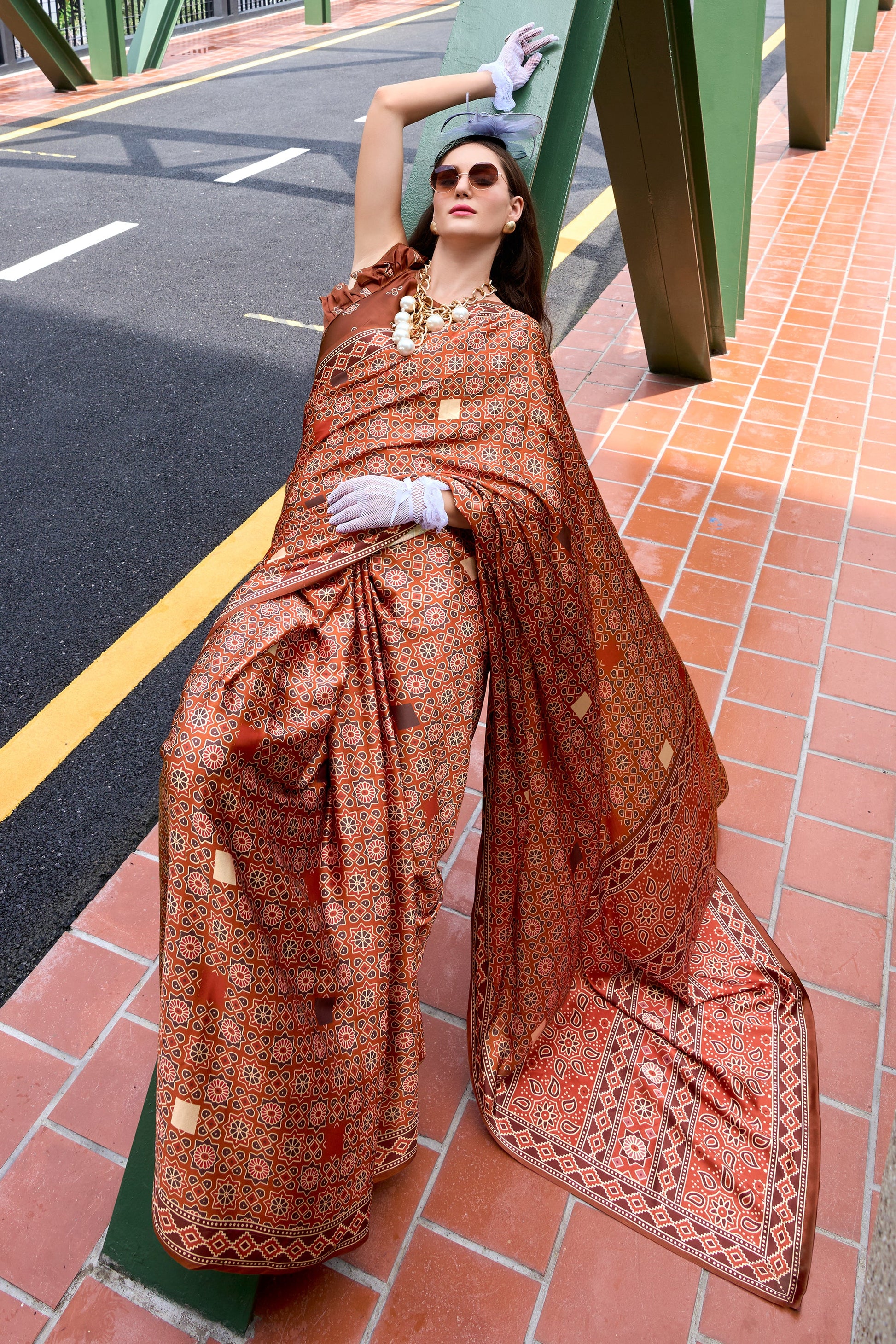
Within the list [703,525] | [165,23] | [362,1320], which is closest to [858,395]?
[703,525]

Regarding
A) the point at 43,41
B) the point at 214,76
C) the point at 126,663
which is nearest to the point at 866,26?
the point at 214,76

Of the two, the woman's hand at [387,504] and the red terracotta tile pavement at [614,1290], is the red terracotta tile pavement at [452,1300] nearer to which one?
the red terracotta tile pavement at [614,1290]

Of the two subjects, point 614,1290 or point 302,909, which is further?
point 614,1290

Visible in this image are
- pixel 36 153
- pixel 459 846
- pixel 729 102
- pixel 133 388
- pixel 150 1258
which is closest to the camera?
pixel 150 1258

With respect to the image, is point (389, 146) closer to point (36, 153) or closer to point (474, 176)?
point (474, 176)

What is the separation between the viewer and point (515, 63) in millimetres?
2324

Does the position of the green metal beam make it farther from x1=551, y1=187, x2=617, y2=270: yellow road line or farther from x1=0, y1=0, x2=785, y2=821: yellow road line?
x1=0, y1=0, x2=785, y2=821: yellow road line

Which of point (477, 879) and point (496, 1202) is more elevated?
point (477, 879)

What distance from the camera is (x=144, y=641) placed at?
3312 millimetres

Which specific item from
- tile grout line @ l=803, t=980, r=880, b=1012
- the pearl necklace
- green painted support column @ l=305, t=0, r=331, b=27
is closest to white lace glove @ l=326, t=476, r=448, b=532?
the pearl necklace

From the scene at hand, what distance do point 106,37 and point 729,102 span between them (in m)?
8.08

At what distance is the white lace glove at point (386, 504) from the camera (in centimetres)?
188

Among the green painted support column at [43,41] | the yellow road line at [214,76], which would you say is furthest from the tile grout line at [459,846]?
the green painted support column at [43,41]

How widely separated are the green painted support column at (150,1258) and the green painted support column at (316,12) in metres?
15.4
